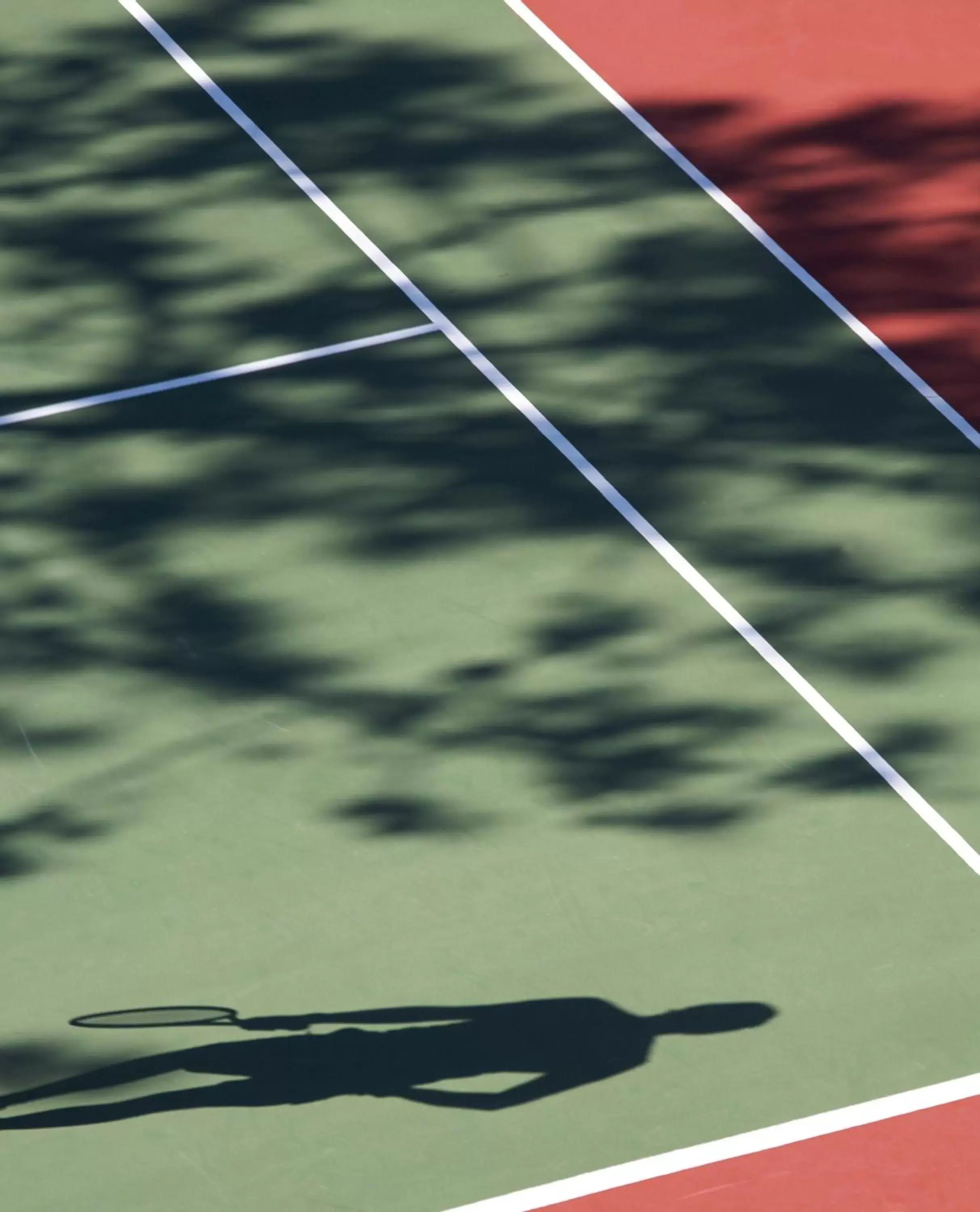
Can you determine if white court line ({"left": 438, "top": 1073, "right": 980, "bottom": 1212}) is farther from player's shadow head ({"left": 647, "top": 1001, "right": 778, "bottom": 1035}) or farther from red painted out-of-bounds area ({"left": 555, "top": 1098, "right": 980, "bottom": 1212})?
player's shadow head ({"left": 647, "top": 1001, "right": 778, "bottom": 1035})

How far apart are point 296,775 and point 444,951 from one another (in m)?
1.06

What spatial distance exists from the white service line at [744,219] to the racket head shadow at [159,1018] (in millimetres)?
4406

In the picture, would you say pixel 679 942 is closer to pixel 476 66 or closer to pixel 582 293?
pixel 582 293

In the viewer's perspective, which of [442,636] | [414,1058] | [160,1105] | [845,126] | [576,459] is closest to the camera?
[160,1105]

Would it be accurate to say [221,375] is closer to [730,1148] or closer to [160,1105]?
[160,1105]

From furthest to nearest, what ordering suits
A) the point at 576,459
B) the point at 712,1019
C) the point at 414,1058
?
the point at 576,459 < the point at 712,1019 < the point at 414,1058

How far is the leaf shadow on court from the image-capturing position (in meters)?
9.52

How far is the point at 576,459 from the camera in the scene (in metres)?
10.8

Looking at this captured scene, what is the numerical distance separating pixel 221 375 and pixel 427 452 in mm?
1099

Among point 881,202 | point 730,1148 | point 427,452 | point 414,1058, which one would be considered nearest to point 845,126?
point 881,202

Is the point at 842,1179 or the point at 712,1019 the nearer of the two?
the point at 842,1179

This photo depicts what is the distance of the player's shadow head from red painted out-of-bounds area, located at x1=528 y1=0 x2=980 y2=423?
3.68 meters

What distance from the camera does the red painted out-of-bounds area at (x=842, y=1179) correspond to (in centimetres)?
784

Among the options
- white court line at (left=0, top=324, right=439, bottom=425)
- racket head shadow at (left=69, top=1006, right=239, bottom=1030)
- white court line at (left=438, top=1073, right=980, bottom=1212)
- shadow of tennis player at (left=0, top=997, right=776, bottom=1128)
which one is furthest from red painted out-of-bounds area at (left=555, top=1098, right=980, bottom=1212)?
white court line at (left=0, top=324, right=439, bottom=425)
